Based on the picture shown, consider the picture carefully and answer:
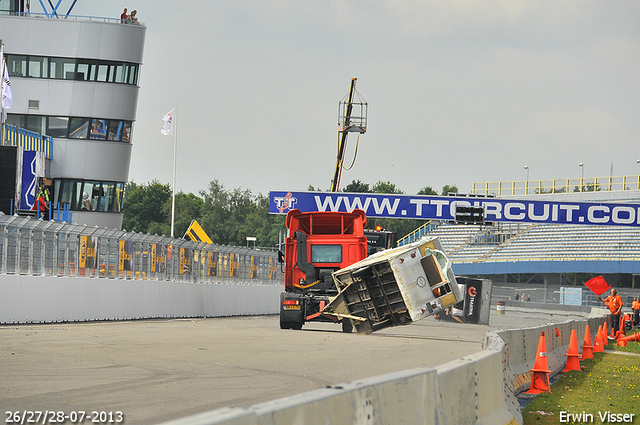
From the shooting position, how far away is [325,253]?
22.2m

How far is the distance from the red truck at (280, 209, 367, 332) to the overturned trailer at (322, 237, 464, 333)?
5.10 feet

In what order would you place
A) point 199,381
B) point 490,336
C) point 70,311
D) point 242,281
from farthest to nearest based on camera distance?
1. point 242,281
2. point 70,311
3. point 490,336
4. point 199,381

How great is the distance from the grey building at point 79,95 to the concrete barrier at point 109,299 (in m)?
20.4

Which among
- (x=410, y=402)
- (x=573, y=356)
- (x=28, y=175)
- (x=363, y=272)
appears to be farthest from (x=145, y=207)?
(x=410, y=402)

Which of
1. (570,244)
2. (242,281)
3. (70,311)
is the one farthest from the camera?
(570,244)

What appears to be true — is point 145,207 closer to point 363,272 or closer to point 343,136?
point 343,136

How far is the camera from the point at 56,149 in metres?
49.6

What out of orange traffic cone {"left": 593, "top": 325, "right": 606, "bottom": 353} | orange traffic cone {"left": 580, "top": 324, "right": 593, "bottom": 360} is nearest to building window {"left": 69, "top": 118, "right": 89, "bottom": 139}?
orange traffic cone {"left": 593, "top": 325, "right": 606, "bottom": 353}

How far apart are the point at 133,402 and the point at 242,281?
26.6 metres

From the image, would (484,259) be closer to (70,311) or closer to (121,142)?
(121,142)

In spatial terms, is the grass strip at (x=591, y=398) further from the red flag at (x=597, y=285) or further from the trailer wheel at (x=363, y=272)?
the red flag at (x=597, y=285)

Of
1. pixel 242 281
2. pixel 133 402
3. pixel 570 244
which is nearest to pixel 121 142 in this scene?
pixel 242 281

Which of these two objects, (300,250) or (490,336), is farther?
(300,250)

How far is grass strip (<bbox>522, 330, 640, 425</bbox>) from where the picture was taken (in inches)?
370
